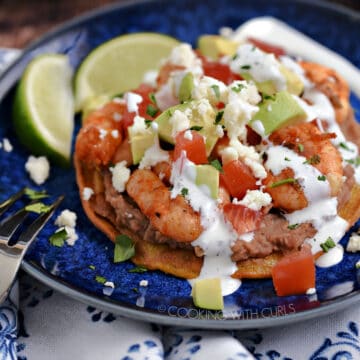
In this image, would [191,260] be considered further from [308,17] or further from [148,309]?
[308,17]

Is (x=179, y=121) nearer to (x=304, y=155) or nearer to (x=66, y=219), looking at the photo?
(x=304, y=155)

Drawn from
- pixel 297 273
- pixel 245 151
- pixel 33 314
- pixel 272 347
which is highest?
pixel 245 151

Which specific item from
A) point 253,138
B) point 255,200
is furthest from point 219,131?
point 255,200

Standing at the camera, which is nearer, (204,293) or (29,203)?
(204,293)

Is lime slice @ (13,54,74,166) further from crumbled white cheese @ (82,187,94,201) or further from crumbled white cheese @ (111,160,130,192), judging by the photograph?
crumbled white cheese @ (111,160,130,192)

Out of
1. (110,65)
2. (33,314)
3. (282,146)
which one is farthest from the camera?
(110,65)

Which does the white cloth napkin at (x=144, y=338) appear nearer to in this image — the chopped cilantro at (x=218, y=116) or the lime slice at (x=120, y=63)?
the chopped cilantro at (x=218, y=116)

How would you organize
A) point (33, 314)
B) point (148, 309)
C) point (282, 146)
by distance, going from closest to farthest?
1. point (148, 309)
2. point (33, 314)
3. point (282, 146)

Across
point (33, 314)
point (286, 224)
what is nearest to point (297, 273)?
point (286, 224)

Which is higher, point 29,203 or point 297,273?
point 297,273
